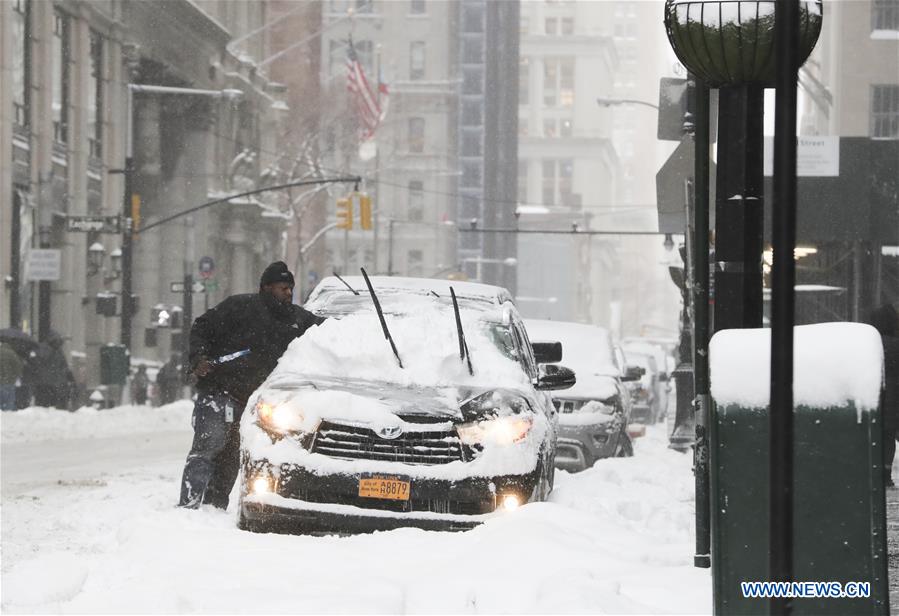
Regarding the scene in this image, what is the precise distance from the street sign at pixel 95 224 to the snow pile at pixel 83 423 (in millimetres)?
5242

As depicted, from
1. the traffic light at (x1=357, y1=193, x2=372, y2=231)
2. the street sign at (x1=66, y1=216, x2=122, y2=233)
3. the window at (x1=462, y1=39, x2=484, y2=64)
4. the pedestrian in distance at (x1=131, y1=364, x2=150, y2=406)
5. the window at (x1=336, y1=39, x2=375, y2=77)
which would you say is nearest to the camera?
the street sign at (x1=66, y1=216, x2=122, y2=233)

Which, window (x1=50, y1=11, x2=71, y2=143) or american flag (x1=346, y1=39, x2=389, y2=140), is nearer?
window (x1=50, y1=11, x2=71, y2=143)

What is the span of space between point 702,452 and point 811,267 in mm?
26643

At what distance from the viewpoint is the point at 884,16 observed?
47656 mm

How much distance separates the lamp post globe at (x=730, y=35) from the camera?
584 cm

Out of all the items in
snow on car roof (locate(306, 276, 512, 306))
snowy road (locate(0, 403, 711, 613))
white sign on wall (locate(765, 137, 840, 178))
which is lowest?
snowy road (locate(0, 403, 711, 613))

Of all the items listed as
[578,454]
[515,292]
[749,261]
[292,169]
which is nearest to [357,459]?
[749,261]

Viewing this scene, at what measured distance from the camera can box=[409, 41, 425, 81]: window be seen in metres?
120

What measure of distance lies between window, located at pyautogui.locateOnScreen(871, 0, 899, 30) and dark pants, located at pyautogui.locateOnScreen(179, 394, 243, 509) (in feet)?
134

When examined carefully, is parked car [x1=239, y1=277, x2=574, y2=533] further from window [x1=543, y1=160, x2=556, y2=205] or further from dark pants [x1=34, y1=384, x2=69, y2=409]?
window [x1=543, y1=160, x2=556, y2=205]

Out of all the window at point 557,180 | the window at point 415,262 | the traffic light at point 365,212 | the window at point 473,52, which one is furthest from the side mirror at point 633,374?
the window at point 557,180

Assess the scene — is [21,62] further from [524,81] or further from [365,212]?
[524,81]

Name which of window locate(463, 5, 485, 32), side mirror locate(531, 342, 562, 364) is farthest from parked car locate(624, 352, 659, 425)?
window locate(463, 5, 485, 32)

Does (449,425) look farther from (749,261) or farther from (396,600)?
(749,261)
